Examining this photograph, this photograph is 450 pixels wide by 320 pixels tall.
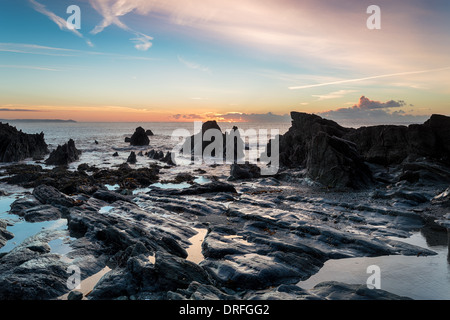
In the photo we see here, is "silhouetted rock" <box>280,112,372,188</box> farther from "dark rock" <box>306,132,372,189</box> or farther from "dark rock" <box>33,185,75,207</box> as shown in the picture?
"dark rock" <box>33,185,75,207</box>

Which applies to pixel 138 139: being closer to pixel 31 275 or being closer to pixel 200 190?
pixel 200 190

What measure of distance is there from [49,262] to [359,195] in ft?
94.9

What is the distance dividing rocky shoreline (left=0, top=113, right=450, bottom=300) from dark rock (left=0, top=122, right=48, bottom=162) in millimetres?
17730

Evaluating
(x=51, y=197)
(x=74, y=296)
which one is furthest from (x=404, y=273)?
(x=51, y=197)

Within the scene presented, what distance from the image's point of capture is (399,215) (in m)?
22.7

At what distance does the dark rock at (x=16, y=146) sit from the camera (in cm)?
5522

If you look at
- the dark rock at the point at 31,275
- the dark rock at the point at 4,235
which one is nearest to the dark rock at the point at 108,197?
the dark rock at the point at 4,235

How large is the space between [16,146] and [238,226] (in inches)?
2306

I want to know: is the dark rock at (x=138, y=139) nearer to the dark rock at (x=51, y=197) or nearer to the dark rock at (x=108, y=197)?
the dark rock at (x=108, y=197)

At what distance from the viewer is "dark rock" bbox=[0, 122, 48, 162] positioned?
5522cm

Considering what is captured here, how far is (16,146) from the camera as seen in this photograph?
188 ft

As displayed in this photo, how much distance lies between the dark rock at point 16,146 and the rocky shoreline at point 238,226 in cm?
1773

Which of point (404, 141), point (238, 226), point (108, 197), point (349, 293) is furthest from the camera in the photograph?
point (404, 141)
